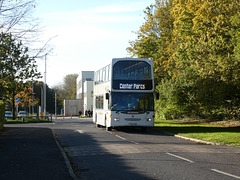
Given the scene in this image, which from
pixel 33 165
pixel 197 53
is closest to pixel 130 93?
pixel 197 53

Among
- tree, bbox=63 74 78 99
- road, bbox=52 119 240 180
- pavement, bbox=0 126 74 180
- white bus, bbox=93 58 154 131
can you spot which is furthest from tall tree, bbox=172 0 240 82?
tree, bbox=63 74 78 99

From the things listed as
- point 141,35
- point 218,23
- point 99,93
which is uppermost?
point 141,35

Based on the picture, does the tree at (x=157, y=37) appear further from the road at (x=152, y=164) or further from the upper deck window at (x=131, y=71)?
the road at (x=152, y=164)

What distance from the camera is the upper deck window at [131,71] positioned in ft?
73.6

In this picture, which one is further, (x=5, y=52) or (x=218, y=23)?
(x=218, y=23)

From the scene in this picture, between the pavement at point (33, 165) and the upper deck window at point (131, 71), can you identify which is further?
the upper deck window at point (131, 71)

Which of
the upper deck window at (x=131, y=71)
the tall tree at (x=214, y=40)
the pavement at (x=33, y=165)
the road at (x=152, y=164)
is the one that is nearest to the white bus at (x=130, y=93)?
the upper deck window at (x=131, y=71)

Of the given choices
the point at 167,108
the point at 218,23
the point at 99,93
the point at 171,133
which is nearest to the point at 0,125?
the point at 99,93

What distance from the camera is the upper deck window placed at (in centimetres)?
2244

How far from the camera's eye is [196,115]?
131ft

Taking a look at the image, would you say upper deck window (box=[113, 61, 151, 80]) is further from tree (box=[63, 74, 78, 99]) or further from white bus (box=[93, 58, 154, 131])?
tree (box=[63, 74, 78, 99])

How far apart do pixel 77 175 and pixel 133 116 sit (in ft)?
45.5

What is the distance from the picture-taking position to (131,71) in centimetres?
2250

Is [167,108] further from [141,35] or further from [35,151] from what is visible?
[35,151]
